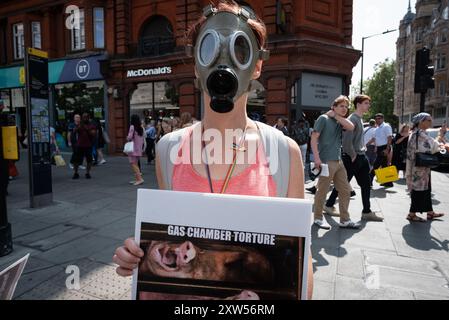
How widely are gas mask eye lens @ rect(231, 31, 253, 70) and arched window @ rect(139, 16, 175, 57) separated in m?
14.5

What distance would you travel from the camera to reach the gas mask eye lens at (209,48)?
1.12 metres

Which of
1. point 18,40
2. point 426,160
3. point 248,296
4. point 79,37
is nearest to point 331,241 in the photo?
point 426,160

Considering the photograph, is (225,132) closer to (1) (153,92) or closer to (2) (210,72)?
(2) (210,72)

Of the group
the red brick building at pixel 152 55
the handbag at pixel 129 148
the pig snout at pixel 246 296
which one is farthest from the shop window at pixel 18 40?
the pig snout at pixel 246 296

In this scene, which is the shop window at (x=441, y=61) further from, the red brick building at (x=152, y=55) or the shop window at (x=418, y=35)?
the red brick building at (x=152, y=55)

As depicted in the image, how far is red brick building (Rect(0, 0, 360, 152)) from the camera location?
12633 millimetres

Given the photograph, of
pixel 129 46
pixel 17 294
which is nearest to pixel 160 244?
pixel 17 294

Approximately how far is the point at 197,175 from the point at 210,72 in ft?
1.27

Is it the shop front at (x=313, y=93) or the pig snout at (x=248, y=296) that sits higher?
the shop front at (x=313, y=93)

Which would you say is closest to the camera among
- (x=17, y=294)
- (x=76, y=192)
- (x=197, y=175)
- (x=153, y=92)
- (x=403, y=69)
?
(x=197, y=175)

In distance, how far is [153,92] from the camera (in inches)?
616

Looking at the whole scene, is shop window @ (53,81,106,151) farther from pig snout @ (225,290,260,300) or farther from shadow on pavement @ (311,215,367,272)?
pig snout @ (225,290,260,300)

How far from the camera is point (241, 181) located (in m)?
1.19

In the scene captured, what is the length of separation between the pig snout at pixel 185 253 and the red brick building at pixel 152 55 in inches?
400
